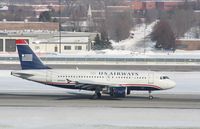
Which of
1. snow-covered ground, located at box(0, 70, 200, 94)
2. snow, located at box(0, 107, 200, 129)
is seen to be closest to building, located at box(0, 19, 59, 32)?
snow-covered ground, located at box(0, 70, 200, 94)

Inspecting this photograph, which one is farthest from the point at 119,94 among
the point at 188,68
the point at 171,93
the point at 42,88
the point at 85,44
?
the point at 85,44

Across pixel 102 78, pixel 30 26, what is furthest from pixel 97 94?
pixel 30 26

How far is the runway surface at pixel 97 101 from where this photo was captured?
4041 cm

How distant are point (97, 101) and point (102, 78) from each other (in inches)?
97.7

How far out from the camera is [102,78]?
44.7 metres

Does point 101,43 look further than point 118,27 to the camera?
No

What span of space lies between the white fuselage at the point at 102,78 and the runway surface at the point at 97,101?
101 cm

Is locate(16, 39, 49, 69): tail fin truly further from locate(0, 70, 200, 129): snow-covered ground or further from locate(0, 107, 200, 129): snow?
locate(0, 107, 200, 129): snow

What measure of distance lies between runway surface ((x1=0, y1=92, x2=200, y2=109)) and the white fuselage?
1010mm

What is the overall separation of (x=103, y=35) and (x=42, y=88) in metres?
64.7

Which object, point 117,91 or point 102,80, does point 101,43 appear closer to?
point 102,80

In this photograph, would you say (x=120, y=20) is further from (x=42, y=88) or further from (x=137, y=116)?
(x=137, y=116)

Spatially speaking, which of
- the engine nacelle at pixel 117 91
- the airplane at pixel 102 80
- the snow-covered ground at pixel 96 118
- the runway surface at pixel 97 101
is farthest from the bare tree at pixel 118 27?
the snow-covered ground at pixel 96 118

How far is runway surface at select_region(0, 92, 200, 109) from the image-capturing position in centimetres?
4041
